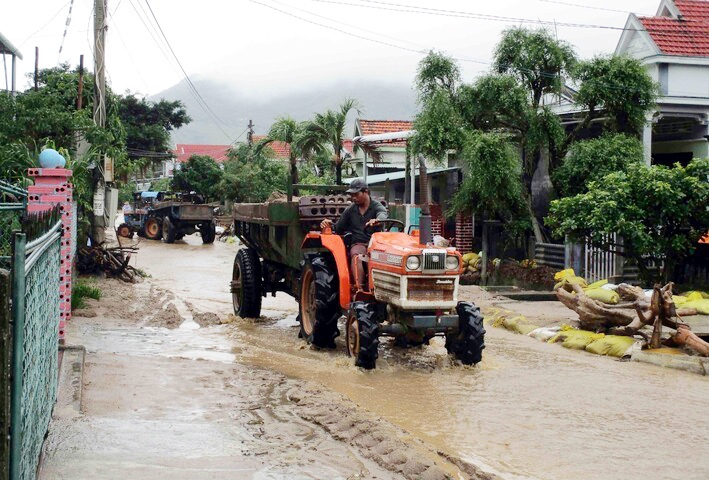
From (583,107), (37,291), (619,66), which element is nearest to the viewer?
(37,291)

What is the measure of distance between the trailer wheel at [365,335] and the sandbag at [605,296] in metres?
3.99

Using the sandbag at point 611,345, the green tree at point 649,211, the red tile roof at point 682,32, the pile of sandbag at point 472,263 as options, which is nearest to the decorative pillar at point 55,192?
the sandbag at point 611,345

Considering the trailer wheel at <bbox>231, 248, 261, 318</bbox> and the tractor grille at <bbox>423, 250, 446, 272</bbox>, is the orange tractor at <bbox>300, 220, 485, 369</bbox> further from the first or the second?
the trailer wheel at <bbox>231, 248, 261, 318</bbox>

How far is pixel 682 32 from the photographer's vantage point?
2058 cm

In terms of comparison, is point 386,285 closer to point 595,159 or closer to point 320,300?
point 320,300

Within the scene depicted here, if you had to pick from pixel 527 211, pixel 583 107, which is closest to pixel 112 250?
pixel 527 211

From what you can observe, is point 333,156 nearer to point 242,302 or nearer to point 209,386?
Result: point 242,302

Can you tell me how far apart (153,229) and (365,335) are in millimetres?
27280

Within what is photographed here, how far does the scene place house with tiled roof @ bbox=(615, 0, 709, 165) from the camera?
19.3 metres

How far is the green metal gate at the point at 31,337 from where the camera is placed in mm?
3330

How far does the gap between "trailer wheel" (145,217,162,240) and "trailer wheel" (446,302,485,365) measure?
2684cm

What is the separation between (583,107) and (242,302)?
9.74 m

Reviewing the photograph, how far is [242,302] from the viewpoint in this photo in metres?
12.8

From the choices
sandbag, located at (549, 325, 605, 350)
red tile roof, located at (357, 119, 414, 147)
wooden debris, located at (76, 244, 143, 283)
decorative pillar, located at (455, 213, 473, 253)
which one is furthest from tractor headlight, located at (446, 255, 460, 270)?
red tile roof, located at (357, 119, 414, 147)
